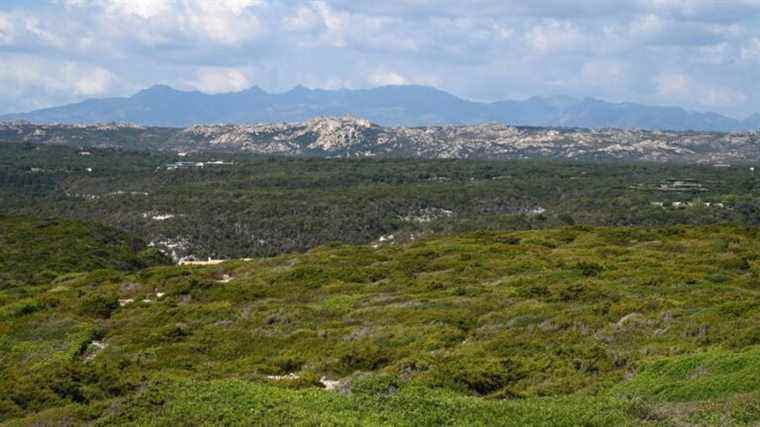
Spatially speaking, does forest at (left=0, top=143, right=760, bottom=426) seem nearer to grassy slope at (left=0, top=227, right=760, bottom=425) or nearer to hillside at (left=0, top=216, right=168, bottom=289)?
grassy slope at (left=0, top=227, right=760, bottom=425)

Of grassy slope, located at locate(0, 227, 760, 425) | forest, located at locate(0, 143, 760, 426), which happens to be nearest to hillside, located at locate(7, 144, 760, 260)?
forest, located at locate(0, 143, 760, 426)

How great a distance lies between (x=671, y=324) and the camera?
2227cm

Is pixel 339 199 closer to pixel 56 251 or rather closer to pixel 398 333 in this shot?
pixel 56 251

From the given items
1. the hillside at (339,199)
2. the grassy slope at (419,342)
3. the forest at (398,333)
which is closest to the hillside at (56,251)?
the forest at (398,333)

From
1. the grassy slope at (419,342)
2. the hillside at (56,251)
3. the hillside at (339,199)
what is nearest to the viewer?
the grassy slope at (419,342)

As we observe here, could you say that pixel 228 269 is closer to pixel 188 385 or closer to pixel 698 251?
pixel 698 251

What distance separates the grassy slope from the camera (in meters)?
15.2

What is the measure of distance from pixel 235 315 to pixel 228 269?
1866 cm

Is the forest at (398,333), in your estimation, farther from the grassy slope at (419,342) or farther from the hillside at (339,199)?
the hillside at (339,199)

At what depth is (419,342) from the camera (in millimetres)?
23406

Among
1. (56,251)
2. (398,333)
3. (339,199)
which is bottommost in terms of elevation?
(339,199)

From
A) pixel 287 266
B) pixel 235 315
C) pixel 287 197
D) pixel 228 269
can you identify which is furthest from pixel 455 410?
pixel 287 197

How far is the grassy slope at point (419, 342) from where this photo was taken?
15242 mm

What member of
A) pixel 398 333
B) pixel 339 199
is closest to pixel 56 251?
pixel 398 333
